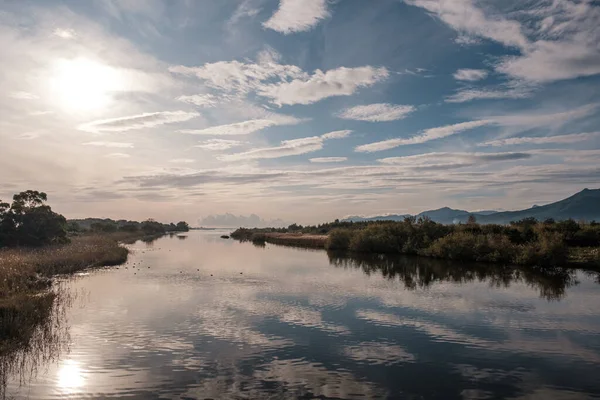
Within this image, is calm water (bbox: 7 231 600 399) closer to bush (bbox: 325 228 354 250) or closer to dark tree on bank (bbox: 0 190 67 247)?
dark tree on bank (bbox: 0 190 67 247)

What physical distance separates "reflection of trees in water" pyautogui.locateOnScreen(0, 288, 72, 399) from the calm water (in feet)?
0.55

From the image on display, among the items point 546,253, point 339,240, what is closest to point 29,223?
point 339,240

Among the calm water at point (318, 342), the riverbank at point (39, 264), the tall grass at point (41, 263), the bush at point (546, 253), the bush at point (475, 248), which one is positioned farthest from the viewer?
the bush at point (475, 248)

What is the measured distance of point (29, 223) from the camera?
53.9 meters

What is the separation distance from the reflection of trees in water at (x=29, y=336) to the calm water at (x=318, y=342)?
0.55 ft

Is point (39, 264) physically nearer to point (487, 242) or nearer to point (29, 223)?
point (29, 223)

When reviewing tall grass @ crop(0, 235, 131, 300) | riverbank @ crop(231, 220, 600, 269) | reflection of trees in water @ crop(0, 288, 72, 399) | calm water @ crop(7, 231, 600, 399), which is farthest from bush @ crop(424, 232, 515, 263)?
reflection of trees in water @ crop(0, 288, 72, 399)

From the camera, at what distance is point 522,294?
33.9 meters

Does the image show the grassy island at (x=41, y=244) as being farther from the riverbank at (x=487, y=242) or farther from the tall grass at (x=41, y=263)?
the riverbank at (x=487, y=242)

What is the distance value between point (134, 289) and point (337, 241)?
61450 millimetres

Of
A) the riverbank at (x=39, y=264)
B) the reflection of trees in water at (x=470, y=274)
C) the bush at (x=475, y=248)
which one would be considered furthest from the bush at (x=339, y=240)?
the riverbank at (x=39, y=264)

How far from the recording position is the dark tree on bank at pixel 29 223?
52.0 metres

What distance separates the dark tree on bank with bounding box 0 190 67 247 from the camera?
51969 millimetres

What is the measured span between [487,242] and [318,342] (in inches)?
1908
